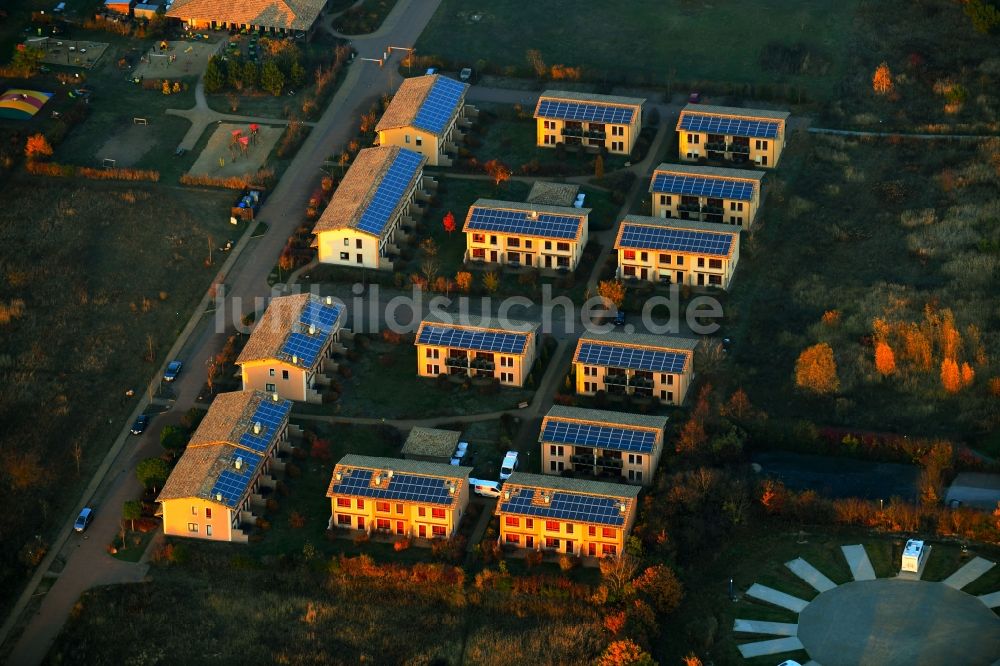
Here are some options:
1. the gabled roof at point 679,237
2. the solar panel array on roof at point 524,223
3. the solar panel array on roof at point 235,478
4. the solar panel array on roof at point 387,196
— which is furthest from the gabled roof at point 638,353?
the solar panel array on roof at point 235,478

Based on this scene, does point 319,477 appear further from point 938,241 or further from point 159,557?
point 938,241

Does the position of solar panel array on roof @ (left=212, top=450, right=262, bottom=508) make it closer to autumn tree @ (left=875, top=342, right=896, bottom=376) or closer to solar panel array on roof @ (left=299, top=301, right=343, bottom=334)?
solar panel array on roof @ (left=299, top=301, right=343, bottom=334)

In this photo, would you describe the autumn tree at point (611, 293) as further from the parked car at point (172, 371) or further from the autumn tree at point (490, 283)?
the parked car at point (172, 371)

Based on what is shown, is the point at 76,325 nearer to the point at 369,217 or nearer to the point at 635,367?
the point at 369,217

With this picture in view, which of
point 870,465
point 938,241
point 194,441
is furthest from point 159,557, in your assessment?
point 938,241

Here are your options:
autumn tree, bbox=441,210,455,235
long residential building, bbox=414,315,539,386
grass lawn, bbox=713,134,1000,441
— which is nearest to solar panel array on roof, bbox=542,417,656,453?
long residential building, bbox=414,315,539,386

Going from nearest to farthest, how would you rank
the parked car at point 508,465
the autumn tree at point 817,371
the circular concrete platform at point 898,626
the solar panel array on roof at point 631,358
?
1. the circular concrete platform at point 898,626
2. the parked car at point 508,465
3. the solar panel array on roof at point 631,358
4. the autumn tree at point 817,371
